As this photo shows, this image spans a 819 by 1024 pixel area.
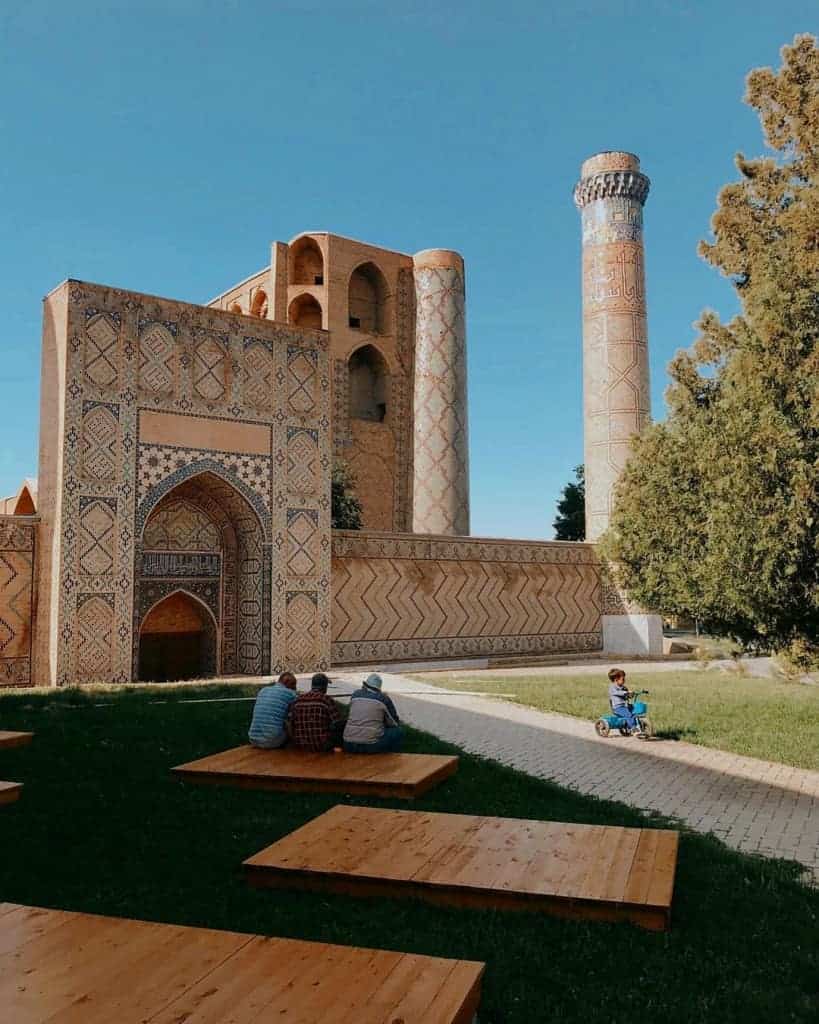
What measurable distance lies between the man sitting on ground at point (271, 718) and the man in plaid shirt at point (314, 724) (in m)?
0.06

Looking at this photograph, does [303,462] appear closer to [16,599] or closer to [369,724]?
[16,599]

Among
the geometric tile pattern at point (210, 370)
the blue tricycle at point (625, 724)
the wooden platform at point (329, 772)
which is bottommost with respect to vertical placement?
the blue tricycle at point (625, 724)

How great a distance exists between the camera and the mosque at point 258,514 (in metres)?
10.8

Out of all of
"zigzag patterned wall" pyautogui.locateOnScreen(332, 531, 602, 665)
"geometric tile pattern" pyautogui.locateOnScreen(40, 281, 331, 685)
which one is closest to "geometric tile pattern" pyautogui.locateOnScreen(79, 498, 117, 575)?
"geometric tile pattern" pyautogui.locateOnScreen(40, 281, 331, 685)

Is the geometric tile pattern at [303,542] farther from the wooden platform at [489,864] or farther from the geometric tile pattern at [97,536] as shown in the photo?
the wooden platform at [489,864]

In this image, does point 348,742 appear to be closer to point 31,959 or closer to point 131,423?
point 31,959

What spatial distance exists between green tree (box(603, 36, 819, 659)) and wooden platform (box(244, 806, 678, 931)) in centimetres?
368

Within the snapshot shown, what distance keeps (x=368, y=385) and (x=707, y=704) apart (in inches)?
526

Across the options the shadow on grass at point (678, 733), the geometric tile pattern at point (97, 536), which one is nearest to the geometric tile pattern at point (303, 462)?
the geometric tile pattern at point (97, 536)

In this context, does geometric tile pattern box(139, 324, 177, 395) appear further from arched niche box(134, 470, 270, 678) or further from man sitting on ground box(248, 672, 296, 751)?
man sitting on ground box(248, 672, 296, 751)

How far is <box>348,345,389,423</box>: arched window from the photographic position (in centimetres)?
2038

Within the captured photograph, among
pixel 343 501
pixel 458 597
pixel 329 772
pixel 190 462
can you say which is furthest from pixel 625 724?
pixel 343 501

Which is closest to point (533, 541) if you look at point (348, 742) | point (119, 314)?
point (119, 314)

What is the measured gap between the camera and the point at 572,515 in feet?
90.7
